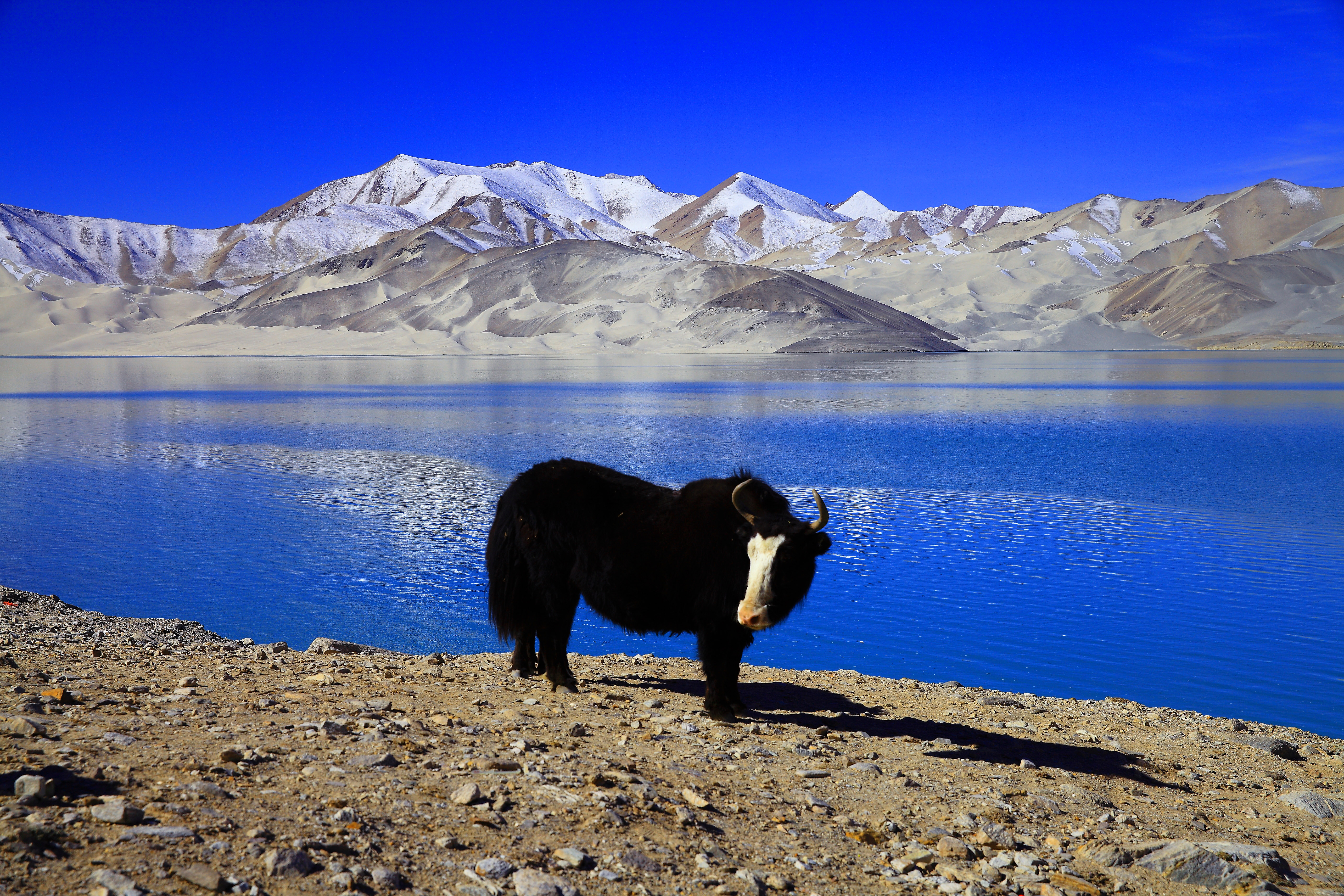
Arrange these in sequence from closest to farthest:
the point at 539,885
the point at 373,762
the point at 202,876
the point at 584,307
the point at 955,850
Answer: the point at 202,876 → the point at 539,885 → the point at 955,850 → the point at 373,762 → the point at 584,307

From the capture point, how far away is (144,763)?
153 inches

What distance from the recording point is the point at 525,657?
6.76m

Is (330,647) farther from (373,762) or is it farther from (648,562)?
(373,762)

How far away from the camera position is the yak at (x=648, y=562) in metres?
5.64

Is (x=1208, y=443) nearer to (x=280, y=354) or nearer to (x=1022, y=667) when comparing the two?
(x=1022, y=667)

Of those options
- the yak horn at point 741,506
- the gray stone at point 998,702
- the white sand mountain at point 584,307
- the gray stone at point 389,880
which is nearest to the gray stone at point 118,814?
the gray stone at point 389,880

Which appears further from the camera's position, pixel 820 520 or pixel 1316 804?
pixel 820 520

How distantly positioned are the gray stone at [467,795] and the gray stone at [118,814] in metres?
1.08

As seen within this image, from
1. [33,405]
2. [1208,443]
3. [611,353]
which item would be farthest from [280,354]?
[1208,443]

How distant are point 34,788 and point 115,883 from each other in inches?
29.2

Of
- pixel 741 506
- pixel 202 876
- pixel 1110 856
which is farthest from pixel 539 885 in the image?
pixel 741 506

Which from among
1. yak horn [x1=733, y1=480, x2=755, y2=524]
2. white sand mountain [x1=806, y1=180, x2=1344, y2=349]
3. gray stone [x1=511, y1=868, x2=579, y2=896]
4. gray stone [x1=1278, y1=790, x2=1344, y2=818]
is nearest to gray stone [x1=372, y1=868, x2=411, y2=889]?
gray stone [x1=511, y1=868, x2=579, y2=896]

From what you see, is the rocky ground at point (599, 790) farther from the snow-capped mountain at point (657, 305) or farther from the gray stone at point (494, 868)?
the snow-capped mountain at point (657, 305)

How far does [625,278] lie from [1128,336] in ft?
238
